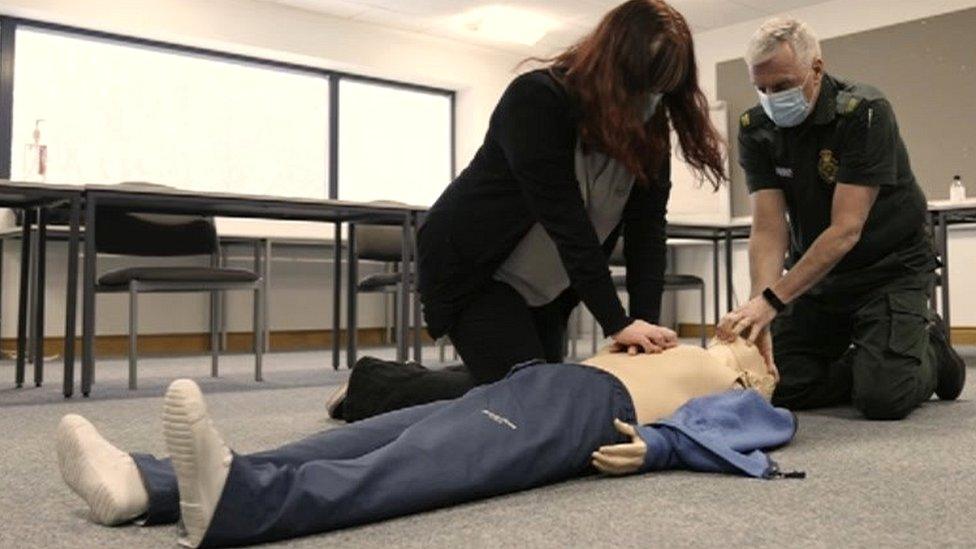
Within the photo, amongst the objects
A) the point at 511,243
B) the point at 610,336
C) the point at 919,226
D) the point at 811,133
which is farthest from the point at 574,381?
the point at 919,226

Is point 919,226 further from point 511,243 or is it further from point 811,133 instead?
point 511,243

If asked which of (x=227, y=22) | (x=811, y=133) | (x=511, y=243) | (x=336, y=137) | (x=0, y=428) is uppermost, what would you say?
(x=227, y=22)

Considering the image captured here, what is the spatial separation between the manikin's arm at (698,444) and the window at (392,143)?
521cm

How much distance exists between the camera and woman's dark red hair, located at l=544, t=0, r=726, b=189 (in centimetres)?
146

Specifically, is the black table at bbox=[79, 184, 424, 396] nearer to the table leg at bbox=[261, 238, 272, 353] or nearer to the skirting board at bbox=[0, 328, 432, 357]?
the table leg at bbox=[261, 238, 272, 353]

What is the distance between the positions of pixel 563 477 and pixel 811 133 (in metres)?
1.18

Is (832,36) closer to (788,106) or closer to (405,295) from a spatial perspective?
(405,295)

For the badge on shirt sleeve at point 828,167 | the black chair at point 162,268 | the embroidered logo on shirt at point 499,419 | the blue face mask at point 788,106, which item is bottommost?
the embroidered logo on shirt at point 499,419

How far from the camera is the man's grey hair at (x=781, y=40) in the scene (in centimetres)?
195

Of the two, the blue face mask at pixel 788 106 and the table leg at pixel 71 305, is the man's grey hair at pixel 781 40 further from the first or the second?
the table leg at pixel 71 305

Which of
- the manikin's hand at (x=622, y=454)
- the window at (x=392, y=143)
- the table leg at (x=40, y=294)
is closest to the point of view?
the manikin's hand at (x=622, y=454)

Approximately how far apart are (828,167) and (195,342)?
4394mm

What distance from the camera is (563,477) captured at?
130 centimetres

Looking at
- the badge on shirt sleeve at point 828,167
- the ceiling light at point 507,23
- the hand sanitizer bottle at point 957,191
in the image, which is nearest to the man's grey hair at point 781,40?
the badge on shirt sleeve at point 828,167
